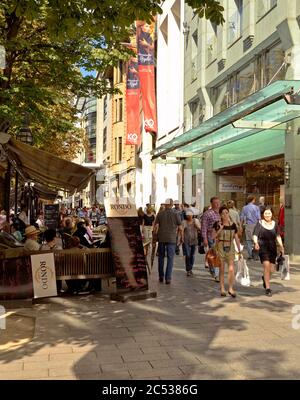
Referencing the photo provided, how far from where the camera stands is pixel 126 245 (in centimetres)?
896

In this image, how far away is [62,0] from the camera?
656 cm

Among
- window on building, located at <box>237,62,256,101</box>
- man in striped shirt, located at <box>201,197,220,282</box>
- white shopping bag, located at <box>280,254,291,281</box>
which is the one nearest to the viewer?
white shopping bag, located at <box>280,254,291,281</box>

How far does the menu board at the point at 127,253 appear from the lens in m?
8.81

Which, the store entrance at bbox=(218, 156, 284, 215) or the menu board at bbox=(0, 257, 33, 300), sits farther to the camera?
the store entrance at bbox=(218, 156, 284, 215)

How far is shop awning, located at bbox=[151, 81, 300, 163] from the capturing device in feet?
41.0

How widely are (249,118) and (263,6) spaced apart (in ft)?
14.4

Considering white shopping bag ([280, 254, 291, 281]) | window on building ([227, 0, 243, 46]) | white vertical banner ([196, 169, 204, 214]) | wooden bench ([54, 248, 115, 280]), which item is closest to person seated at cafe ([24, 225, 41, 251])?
wooden bench ([54, 248, 115, 280])

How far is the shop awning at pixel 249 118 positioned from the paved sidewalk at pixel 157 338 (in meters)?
5.42

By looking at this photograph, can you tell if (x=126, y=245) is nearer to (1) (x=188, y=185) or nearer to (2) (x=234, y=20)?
(2) (x=234, y=20)

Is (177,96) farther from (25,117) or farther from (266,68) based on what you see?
(25,117)

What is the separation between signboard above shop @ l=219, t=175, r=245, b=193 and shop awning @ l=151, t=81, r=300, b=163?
5.33 feet

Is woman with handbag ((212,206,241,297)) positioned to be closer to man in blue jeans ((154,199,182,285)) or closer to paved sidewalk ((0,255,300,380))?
paved sidewalk ((0,255,300,380))

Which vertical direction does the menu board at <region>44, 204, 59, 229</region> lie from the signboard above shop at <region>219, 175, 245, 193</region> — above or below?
below

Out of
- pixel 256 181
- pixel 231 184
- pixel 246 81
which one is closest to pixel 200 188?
pixel 231 184
